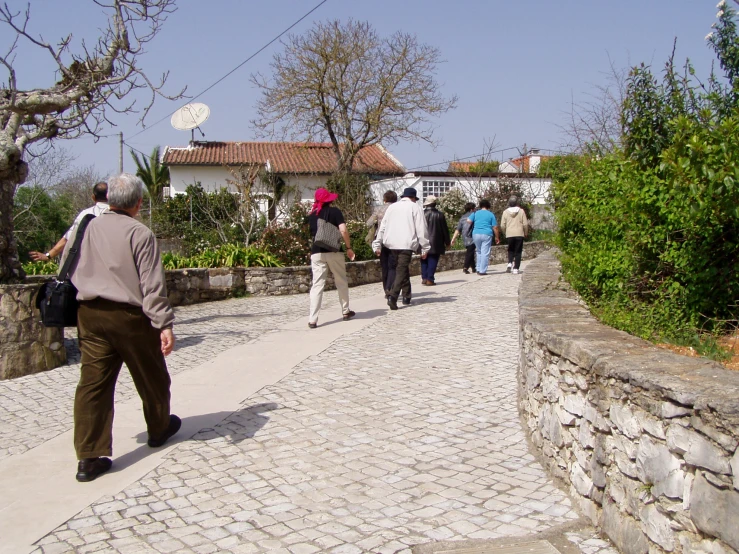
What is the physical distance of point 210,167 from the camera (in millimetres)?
37188

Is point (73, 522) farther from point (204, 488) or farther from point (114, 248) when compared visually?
point (114, 248)

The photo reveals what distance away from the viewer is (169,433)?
475 centimetres

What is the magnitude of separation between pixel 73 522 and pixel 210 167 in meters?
35.0

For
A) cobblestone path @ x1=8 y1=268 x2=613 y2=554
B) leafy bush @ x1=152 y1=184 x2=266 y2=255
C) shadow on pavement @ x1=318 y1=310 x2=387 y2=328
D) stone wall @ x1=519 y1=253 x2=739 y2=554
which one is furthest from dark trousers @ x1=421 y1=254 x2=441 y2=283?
stone wall @ x1=519 y1=253 x2=739 y2=554

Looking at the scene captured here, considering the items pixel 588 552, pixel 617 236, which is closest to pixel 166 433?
→ pixel 588 552

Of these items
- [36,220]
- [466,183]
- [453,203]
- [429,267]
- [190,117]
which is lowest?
[429,267]

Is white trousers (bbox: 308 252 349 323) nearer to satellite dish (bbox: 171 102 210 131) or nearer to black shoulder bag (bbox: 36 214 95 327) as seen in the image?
black shoulder bag (bbox: 36 214 95 327)

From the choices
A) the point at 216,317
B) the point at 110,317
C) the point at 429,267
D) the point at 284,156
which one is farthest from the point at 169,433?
the point at 284,156

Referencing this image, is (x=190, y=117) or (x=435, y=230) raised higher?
(x=190, y=117)

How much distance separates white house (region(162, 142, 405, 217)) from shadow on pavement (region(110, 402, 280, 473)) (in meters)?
29.5

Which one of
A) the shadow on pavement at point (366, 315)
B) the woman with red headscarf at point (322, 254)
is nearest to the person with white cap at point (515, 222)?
the shadow on pavement at point (366, 315)

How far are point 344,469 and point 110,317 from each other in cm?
167

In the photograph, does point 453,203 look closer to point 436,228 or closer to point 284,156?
point 436,228

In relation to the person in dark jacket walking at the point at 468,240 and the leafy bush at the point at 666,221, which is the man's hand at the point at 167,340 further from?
the person in dark jacket walking at the point at 468,240
